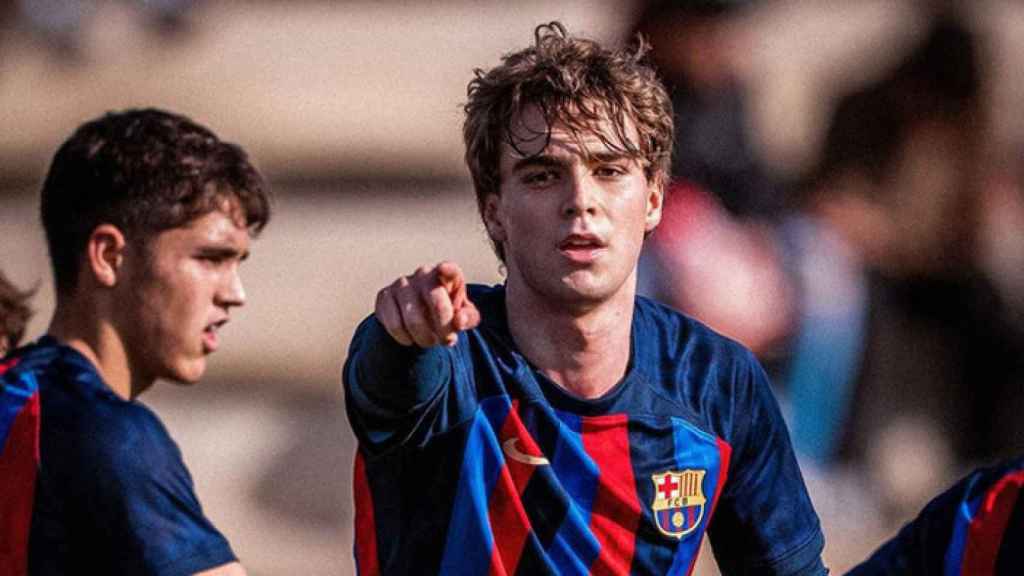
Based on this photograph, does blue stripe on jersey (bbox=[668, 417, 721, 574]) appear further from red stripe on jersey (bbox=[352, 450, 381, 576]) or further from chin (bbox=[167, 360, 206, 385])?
chin (bbox=[167, 360, 206, 385])

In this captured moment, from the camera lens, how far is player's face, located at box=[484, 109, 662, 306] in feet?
15.4

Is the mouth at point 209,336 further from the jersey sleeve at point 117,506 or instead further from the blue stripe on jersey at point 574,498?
the blue stripe on jersey at point 574,498

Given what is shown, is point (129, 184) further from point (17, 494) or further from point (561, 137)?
point (561, 137)

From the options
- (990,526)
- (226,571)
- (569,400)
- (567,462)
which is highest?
(569,400)

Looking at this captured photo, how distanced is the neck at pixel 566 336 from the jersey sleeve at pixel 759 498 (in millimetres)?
279

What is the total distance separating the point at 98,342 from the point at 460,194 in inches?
141

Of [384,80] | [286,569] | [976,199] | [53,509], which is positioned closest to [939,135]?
[976,199]

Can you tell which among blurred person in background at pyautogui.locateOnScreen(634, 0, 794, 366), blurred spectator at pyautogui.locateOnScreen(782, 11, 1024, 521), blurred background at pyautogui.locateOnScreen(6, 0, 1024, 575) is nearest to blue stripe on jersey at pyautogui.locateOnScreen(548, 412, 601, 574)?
blurred person in background at pyautogui.locateOnScreen(634, 0, 794, 366)

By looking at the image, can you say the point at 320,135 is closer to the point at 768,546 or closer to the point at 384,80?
the point at 384,80

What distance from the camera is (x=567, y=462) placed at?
4746mm

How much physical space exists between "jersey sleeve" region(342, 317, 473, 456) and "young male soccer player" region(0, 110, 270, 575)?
0.60m

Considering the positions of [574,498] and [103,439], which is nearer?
[574,498]

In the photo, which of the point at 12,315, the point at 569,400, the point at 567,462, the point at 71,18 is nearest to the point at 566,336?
the point at 569,400

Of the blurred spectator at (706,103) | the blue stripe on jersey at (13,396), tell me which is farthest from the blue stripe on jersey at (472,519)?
the blurred spectator at (706,103)
